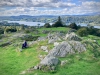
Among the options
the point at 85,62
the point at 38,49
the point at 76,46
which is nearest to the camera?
the point at 85,62

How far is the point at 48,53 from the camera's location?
3303cm

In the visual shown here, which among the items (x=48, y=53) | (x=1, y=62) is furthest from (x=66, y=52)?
(x=1, y=62)

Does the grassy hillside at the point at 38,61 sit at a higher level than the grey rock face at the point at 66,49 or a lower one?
lower

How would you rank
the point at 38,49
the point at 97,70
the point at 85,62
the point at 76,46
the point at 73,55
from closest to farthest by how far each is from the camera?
the point at 97,70 → the point at 85,62 → the point at 73,55 → the point at 76,46 → the point at 38,49

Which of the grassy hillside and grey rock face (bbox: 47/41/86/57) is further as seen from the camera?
grey rock face (bbox: 47/41/86/57)

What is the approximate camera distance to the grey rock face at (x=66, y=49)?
31.8 m

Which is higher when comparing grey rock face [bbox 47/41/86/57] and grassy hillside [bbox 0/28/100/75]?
grey rock face [bbox 47/41/86/57]

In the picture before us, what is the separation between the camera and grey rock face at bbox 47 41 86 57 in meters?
31.8

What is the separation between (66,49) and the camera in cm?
3288

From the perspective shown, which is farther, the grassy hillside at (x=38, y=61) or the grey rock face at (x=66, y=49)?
the grey rock face at (x=66, y=49)

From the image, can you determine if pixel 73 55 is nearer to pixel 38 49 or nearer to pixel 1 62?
pixel 38 49

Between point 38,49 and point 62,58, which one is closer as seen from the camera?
point 62,58

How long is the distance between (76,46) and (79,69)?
8.40 m

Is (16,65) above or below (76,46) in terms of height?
Result: below
